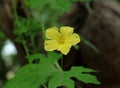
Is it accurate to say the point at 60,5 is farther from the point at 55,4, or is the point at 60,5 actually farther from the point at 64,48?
the point at 64,48

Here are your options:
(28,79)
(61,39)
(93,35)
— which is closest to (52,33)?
(61,39)

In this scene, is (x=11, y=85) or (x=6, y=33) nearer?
(x=11, y=85)

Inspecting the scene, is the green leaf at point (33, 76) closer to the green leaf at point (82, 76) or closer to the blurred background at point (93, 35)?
the green leaf at point (82, 76)

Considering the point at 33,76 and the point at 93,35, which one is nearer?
the point at 33,76

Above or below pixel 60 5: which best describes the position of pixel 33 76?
below

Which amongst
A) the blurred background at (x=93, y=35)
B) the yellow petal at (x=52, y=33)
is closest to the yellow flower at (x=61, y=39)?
the yellow petal at (x=52, y=33)

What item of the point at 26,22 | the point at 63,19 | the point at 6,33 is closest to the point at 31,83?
the point at 26,22

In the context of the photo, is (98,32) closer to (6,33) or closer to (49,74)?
(6,33)
